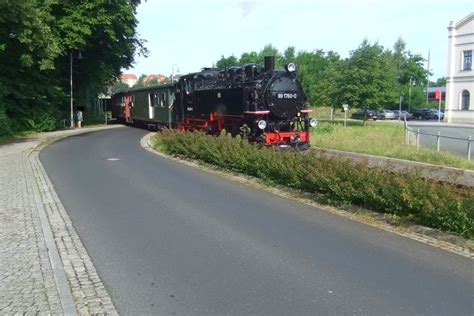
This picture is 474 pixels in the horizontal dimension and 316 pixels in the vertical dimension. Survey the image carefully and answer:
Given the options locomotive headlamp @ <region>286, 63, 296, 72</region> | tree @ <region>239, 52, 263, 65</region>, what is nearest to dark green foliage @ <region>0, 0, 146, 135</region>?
locomotive headlamp @ <region>286, 63, 296, 72</region>

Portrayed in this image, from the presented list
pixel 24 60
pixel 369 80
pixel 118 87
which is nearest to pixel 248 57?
pixel 118 87

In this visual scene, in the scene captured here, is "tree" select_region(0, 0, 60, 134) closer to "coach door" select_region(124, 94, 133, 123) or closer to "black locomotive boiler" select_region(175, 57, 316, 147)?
"coach door" select_region(124, 94, 133, 123)

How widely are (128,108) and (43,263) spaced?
121 feet

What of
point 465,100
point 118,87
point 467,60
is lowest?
point 465,100

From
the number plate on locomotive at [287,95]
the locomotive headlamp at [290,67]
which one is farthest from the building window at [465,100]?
the number plate on locomotive at [287,95]

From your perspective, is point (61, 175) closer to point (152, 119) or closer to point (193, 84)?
point (193, 84)

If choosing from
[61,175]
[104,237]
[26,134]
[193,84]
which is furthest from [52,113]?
[104,237]

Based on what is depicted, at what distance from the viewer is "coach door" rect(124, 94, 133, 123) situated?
40.9 meters

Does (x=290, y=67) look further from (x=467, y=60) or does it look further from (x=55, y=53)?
(x=467, y=60)

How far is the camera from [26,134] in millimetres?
31562

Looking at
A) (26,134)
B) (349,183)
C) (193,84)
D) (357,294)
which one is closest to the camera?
(357,294)

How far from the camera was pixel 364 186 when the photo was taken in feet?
29.1

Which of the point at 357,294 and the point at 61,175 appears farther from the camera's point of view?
the point at 61,175

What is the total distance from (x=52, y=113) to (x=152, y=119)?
7.28 metres
